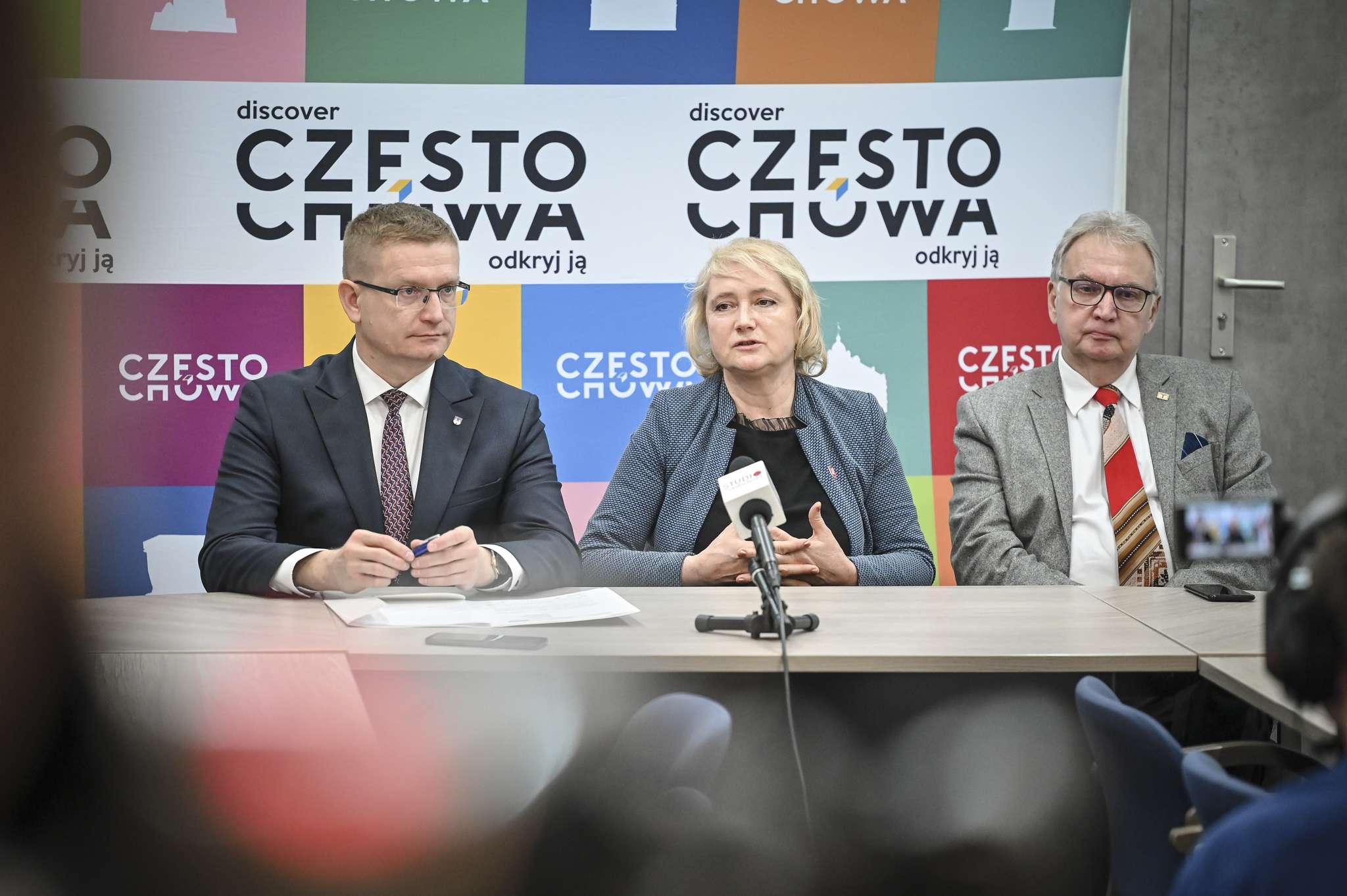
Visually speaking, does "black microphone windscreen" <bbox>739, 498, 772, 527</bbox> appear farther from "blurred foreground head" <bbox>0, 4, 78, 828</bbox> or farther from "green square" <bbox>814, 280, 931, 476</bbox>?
"green square" <bbox>814, 280, 931, 476</bbox>

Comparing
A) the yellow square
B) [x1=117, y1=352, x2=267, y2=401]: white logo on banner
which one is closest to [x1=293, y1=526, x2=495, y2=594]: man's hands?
the yellow square

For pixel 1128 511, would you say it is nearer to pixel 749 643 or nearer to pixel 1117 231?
pixel 1117 231

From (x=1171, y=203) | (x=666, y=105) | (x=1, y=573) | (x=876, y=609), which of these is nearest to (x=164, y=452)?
(x=666, y=105)

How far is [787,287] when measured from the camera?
3104 millimetres

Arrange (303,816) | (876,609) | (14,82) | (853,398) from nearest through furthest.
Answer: (14,82)
(303,816)
(876,609)
(853,398)

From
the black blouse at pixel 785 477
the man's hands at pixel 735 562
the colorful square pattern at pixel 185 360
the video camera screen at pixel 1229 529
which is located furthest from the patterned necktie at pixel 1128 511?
the colorful square pattern at pixel 185 360

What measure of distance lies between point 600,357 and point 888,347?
1.02m

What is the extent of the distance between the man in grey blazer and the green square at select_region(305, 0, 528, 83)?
6.88ft

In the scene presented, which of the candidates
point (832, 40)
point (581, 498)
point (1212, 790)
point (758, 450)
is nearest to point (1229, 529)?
point (1212, 790)

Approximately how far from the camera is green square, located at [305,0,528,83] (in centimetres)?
399

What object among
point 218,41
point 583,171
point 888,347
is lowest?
point 888,347

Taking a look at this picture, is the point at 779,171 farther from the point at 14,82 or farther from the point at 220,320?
the point at 14,82

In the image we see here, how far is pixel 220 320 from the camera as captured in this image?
3.99 metres

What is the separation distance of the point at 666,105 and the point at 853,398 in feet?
4.95
